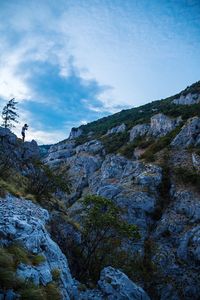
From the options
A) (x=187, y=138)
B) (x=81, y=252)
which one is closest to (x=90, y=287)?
(x=81, y=252)

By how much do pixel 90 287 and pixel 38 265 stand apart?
10147mm

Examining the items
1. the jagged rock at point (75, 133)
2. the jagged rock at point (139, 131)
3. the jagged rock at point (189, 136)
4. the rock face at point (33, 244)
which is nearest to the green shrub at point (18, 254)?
the rock face at point (33, 244)

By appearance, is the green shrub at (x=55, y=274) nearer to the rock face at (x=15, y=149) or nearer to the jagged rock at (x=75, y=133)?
the rock face at (x=15, y=149)

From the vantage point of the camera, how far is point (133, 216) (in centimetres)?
4788

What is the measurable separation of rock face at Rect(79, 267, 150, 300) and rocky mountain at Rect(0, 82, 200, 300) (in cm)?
7

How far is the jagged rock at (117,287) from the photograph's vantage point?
67.8ft

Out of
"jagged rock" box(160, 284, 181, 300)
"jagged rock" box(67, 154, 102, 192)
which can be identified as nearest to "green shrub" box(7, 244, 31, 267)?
"jagged rock" box(160, 284, 181, 300)

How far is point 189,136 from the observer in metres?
63.0

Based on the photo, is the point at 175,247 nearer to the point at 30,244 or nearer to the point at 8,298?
the point at 30,244

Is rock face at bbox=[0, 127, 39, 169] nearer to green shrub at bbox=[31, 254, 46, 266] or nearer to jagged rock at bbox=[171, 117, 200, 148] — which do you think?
green shrub at bbox=[31, 254, 46, 266]

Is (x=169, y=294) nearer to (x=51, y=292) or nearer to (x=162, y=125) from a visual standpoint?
(x=51, y=292)

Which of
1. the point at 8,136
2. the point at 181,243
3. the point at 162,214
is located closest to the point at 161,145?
the point at 162,214

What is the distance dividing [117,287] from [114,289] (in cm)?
25

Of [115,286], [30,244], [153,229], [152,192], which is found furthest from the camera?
[152,192]
